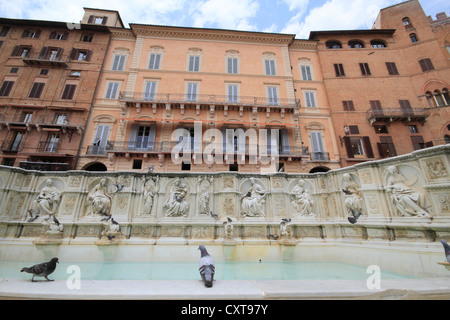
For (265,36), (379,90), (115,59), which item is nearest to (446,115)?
(379,90)

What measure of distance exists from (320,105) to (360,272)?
19022 millimetres

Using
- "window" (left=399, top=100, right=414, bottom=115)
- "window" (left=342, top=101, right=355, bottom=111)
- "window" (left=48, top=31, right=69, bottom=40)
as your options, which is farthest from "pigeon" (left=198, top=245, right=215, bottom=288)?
"window" (left=48, top=31, right=69, bottom=40)

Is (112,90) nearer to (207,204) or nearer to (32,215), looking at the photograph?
(32,215)

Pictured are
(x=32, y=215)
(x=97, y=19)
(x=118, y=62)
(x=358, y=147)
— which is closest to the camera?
(x=32, y=215)

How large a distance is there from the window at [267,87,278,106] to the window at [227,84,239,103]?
318cm

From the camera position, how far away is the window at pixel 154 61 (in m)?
20.4

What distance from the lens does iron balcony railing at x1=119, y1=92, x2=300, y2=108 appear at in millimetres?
18312

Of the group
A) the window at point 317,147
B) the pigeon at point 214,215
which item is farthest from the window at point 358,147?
the pigeon at point 214,215

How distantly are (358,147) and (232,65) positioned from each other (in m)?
15.0

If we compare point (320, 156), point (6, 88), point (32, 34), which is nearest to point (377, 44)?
point (320, 156)

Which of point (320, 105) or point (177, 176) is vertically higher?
point (320, 105)

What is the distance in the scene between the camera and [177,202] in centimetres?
669
